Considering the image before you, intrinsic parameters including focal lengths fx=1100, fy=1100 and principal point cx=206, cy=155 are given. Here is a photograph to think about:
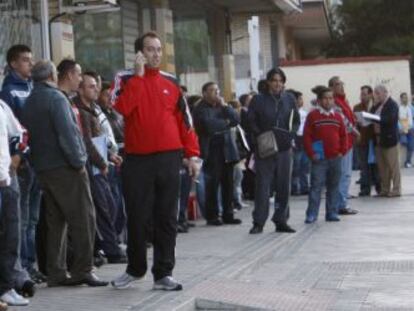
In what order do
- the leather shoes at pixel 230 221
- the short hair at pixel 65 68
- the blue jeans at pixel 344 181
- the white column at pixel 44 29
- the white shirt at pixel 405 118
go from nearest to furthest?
the short hair at pixel 65 68, the white column at pixel 44 29, the leather shoes at pixel 230 221, the blue jeans at pixel 344 181, the white shirt at pixel 405 118

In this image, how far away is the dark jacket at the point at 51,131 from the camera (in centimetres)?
902

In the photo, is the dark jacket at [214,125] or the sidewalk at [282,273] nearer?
the sidewalk at [282,273]

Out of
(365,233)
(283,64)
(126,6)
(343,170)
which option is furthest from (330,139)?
(283,64)

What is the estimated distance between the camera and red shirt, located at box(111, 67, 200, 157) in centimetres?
894

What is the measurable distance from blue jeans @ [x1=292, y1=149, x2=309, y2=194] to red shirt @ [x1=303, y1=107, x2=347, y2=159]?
5.39 metres

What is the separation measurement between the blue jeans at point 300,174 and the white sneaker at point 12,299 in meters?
13.0

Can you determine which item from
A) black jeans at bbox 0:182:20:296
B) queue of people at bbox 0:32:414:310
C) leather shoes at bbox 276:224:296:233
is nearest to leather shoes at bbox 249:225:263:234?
leather shoes at bbox 276:224:296:233

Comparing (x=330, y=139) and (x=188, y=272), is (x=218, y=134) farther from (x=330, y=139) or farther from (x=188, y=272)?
(x=188, y=272)

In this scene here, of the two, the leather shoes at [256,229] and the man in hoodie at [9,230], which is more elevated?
the man in hoodie at [9,230]

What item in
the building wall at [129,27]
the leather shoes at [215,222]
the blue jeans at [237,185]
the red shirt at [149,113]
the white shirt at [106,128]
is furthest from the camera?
the building wall at [129,27]

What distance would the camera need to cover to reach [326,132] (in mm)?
15414

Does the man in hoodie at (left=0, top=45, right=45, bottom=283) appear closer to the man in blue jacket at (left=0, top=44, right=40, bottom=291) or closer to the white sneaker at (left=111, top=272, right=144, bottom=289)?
the man in blue jacket at (left=0, top=44, right=40, bottom=291)

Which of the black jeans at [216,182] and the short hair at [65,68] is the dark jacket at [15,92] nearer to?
the short hair at [65,68]

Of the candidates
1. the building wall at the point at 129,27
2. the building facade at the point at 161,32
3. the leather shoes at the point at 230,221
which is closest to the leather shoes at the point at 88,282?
the building facade at the point at 161,32
